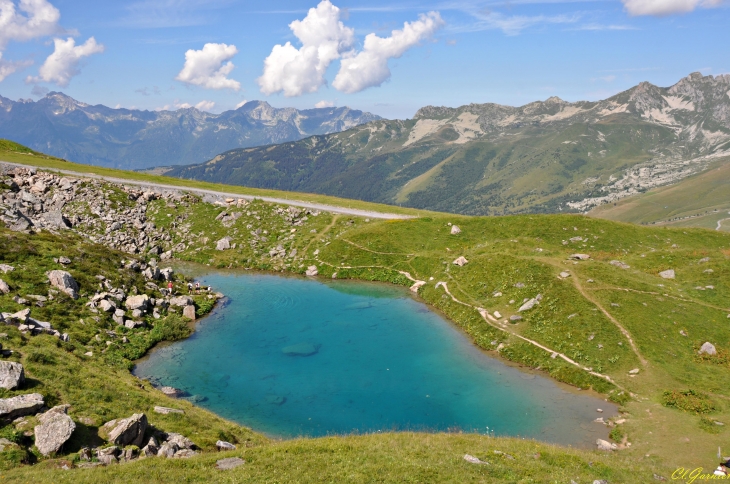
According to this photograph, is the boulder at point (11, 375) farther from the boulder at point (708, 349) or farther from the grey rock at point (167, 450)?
the boulder at point (708, 349)

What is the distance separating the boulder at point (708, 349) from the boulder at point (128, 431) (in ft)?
158

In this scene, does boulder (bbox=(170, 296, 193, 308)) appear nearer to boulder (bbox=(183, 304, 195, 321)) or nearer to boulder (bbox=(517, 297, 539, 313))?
boulder (bbox=(183, 304, 195, 321))

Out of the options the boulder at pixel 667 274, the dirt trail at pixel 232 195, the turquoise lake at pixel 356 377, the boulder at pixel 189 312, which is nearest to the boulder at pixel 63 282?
the turquoise lake at pixel 356 377

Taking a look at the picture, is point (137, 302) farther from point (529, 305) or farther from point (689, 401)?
point (689, 401)

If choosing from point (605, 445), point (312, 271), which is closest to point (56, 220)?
point (312, 271)

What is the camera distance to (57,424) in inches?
893

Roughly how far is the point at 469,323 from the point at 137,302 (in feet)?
134

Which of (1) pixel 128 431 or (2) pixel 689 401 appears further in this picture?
(2) pixel 689 401

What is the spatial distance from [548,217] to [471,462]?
2627 inches

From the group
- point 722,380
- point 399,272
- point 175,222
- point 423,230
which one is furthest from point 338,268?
point 722,380

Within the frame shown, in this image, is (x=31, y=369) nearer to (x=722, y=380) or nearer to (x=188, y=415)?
(x=188, y=415)

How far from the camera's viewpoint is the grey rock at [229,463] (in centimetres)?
2202

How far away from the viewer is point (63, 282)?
46969mm

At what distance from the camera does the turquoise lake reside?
3516cm
